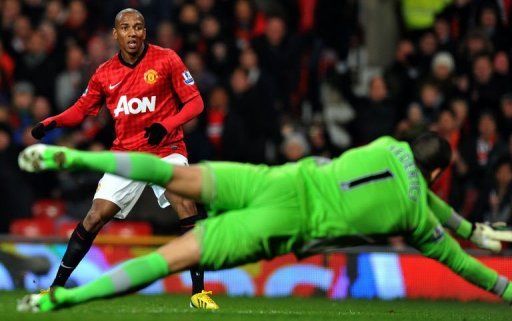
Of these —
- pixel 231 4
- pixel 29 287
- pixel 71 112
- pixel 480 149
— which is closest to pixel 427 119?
pixel 480 149

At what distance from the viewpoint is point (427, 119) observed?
50.7ft

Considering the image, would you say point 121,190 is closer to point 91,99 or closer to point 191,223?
point 191,223

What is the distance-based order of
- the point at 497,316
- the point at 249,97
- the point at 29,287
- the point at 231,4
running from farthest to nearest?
the point at 231,4, the point at 249,97, the point at 29,287, the point at 497,316

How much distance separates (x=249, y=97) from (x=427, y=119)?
7.34ft

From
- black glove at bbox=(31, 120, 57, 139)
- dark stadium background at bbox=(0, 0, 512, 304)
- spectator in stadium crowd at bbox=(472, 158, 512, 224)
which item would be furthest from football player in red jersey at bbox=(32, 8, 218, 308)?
spectator in stadium crowd at bbox=(472, 158, 512, 224)

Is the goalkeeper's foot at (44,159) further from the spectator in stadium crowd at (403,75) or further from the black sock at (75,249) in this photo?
the spectator in stadium crowd at (403,75)

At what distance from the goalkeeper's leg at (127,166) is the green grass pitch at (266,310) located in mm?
1809

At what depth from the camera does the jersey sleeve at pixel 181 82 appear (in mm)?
10336

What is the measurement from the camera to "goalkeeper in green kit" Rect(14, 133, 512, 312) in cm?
756

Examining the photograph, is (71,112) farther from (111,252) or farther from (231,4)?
(231,4)

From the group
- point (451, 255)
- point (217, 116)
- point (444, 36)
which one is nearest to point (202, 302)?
point (451, 255)

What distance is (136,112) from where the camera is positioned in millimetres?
10391

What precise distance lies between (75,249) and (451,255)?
142 inches

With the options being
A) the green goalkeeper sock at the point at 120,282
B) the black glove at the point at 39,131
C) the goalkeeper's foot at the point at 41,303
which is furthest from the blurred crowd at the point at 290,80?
the goalkeeper's foot at the point at 41,303
